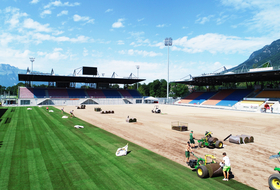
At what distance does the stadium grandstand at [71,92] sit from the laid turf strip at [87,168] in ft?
184

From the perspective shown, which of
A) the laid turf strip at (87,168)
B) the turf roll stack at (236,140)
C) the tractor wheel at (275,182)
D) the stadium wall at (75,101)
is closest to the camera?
the tractor wheel at (275,182)

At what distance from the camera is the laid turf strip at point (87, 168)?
9.92 meters

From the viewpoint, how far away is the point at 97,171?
1155 cm

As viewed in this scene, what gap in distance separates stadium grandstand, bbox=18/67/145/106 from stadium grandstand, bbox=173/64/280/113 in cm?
2883

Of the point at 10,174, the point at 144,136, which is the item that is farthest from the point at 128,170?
the point at 144,136

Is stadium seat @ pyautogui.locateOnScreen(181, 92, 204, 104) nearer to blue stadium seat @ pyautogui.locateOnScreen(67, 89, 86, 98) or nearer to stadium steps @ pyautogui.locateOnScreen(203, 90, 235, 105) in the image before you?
stadium steps @ pyautogui.locateOnScreen(203, 90, 235, 105)

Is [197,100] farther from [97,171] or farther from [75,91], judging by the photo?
[97,171]

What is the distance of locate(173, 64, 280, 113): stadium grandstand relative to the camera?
171 ft

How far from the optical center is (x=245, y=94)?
2554 inches

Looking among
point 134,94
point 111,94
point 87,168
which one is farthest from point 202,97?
point 87,168

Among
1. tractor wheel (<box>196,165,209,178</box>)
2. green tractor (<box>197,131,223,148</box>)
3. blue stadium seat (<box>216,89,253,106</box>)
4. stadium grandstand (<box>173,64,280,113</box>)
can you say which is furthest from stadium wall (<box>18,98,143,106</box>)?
tractor wheel (<box>196,165,209,178</box>)

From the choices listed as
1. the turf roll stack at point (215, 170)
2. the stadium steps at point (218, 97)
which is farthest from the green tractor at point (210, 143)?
the stadium steps at point (218, 97)

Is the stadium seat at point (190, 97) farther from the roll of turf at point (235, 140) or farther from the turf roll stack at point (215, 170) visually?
the turf roll stack at point (215, 170)

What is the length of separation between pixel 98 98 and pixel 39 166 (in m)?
66.6
